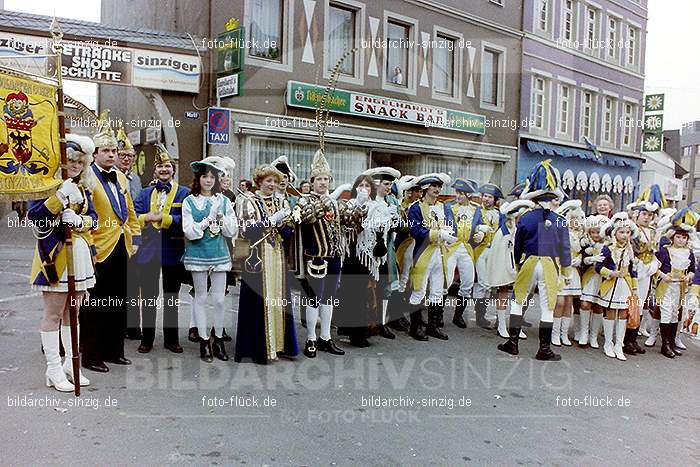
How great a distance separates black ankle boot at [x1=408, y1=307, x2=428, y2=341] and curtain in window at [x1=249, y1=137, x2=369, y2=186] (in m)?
7.22

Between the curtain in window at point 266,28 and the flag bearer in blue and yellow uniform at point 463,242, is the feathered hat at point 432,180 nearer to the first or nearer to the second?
the flag bearer in blue and yellow uniform at point 463,242

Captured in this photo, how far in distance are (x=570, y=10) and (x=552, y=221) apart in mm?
19057

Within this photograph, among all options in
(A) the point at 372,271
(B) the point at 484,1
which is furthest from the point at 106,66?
(B) the point at 484,1

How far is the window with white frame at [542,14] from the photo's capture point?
2155cm

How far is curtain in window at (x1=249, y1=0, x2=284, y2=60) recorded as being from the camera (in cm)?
1412

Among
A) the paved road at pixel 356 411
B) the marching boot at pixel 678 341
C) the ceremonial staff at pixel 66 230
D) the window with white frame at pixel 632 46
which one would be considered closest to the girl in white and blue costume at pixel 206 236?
the paved road at pixel 356 411

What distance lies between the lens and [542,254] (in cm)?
679

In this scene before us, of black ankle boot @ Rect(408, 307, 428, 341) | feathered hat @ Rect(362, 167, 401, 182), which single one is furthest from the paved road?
feathered hat @ Rect(362, 167, 401, 182)

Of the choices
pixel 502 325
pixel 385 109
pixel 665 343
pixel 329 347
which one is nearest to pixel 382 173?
pixel 329 347

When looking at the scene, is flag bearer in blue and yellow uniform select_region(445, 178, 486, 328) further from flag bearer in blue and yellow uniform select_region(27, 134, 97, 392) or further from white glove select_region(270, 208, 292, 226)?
flag bearer in blue and yellow uniform select_region(27, 134, 97, 392)

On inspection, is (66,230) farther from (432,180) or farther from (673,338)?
(673,338)

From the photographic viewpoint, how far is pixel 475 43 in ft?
63.2

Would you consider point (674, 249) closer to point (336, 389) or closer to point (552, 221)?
point (552, 221)

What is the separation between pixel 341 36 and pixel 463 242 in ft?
31.5
